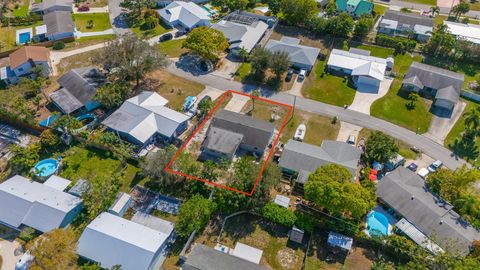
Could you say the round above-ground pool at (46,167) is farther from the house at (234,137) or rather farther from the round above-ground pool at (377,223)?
the round above-ground pool at (377,223)

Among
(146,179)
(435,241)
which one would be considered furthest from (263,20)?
(435,241)

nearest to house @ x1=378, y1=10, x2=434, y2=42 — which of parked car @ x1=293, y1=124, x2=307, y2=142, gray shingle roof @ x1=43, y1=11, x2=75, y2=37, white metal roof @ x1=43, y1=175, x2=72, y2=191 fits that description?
parked car @ x1=293, y1=124, x2=307, y2=142

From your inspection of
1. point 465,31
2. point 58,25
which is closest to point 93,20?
point 58,25

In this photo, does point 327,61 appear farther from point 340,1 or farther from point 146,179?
point 146,179

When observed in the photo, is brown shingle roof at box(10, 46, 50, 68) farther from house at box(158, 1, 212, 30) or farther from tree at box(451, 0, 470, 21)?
tree at box(451, 0, 470, 21)

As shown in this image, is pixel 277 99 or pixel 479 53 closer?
pixel 277 99

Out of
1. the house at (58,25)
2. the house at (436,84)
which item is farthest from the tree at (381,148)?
the house at (58,25)
